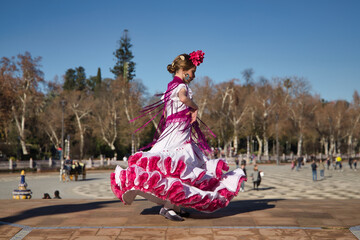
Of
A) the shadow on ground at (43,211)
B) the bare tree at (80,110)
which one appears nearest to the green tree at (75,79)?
the bare tree at (80,110)

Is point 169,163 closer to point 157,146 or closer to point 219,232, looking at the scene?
point 157,146

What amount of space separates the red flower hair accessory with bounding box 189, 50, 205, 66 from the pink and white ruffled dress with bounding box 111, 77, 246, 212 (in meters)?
0.41

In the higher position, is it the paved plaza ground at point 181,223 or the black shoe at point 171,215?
the black shoe at point 171,215

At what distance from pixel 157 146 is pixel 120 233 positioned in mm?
1426

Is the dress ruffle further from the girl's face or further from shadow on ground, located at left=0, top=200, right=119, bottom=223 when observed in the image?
shadow on ground, located at left=0, top=200, right=119, bottom=223

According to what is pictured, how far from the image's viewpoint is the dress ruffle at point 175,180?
5.30 metres

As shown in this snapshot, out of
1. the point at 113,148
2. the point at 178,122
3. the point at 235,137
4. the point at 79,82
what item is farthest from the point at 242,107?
the point at 178,122

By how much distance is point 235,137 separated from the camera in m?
53.5

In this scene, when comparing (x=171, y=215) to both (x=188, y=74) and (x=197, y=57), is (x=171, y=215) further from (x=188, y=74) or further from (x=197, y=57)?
(x=197, y=57)

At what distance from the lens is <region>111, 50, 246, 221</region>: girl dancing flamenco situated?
5.35 metres

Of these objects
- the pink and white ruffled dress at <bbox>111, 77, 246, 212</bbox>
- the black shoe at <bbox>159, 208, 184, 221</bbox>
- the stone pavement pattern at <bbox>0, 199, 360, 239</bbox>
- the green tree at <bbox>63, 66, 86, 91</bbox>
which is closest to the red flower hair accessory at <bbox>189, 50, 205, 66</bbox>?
the pink and white ruffled dress at <bbox>111, 77, 246, 212</bbox>

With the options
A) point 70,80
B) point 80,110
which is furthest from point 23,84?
point 70,80

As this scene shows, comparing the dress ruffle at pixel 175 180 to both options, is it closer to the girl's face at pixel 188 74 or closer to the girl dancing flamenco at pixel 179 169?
the girl dancing flamenco at pixel 179 169

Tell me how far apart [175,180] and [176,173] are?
4.9 inches
